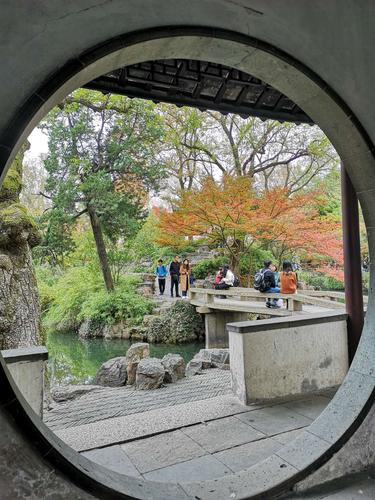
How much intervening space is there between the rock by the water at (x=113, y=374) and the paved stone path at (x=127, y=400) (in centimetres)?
56

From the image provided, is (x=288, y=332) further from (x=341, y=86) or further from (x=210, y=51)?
(x=210, y=51)

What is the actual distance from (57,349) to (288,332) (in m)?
10.9

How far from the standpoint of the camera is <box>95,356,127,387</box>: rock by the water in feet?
20.6

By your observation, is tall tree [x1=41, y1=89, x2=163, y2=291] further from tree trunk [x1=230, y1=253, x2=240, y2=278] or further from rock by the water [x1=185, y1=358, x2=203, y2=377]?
rock by the water [x1=185, y1=358, x2=203, y2=377]

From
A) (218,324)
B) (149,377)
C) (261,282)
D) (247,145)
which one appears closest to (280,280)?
(261,282)

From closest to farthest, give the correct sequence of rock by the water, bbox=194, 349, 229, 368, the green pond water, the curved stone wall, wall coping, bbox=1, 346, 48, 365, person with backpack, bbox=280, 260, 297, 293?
the curved stone wall
wall coping, bbox=1, 346, 48, 365
rock by the water, bbox=194, 349, 229, 368
person with backpack, bbox=280, 260, 297, 293
the green pond water

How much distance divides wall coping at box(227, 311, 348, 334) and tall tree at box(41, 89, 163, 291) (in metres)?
9.10

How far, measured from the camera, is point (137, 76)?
2637mm

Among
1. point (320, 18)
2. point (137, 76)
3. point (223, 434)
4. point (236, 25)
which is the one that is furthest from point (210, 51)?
point (223, 434)

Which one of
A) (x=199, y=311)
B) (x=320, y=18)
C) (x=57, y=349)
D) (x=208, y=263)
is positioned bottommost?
(x=57, y=349)

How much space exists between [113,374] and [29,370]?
4163 mm

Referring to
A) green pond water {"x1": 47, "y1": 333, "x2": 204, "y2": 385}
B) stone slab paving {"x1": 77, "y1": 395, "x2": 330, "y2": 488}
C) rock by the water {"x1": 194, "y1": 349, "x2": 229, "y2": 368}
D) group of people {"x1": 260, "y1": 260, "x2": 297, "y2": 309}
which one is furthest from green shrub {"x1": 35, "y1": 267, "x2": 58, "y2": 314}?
stone slab paving {"x1": 77, "y1": 395, "x2": 330, "y2": 488}

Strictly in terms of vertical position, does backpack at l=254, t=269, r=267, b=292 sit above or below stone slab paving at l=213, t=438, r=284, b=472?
above

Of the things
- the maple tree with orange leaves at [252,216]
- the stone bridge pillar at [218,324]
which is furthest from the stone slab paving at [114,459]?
the stone bridge pillar at [218,324]
